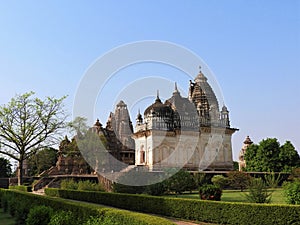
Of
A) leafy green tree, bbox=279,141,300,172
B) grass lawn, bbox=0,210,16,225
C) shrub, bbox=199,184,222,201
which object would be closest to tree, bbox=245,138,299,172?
leafy green tree, bbox=279,141,300,172

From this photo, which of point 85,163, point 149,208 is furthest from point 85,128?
point 149,208

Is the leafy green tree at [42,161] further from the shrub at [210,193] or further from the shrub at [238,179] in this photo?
the shrub at [210,193]

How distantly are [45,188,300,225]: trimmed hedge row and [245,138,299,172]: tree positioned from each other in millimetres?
29864

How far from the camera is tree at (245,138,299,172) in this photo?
4428cm

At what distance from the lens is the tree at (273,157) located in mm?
44281

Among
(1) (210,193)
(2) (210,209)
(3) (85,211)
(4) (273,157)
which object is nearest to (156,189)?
(1) (210,193)

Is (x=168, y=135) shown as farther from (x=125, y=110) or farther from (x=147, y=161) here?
(x=125, y=110)

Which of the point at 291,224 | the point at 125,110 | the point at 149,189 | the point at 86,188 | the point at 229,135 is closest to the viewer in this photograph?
the point at 291,224

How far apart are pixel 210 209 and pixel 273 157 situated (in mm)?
33416

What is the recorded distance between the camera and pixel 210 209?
14531 mm

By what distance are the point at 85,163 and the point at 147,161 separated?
10.6m

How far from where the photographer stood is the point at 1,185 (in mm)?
Answer: 49844

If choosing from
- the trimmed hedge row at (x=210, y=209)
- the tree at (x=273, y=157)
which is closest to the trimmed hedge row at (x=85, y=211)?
the trimmed hedge row at (x=210, y=209)

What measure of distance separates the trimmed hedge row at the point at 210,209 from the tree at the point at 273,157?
2986 centimetres
